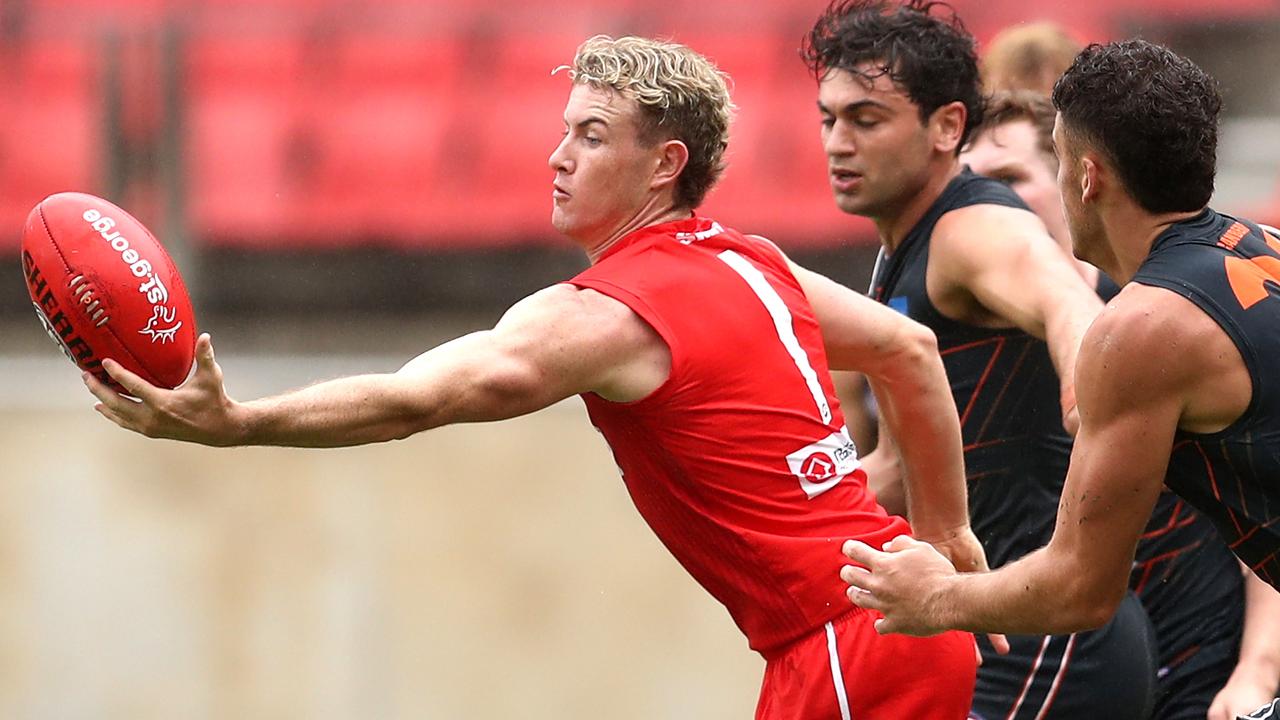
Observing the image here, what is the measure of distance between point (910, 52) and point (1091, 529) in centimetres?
202

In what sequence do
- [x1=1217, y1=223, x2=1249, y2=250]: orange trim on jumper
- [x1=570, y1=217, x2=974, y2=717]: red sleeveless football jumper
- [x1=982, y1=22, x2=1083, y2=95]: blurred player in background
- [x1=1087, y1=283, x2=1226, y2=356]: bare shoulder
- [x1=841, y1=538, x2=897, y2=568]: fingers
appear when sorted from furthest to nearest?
[x1=982, y1=22, x2=1083, y2=95]: blurred player in background
[x1=570, y1=217, x2=974, y2=717]: red sleeveless football jumper
[x1=841, y1=538, x2=897, y2=568]: fingers
[x1=1217, y1=223, x2=1249, y2=250]: orange trim on jumper
[x1=1087, y1=283, x2=1226, y2=356]: bare shoulder

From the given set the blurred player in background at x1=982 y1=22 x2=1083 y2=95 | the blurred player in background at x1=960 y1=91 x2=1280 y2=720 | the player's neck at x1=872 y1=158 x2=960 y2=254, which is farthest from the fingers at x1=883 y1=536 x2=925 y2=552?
the blurred player in background at x1=982 y1=22 x2=1083 y2=95

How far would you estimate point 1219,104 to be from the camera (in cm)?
310

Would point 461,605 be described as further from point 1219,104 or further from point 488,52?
point 1219,104

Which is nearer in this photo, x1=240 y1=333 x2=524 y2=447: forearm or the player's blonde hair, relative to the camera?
x1=240 y1=333 x2=524 y2=447: forearm

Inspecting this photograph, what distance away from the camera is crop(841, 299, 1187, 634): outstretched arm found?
2.81m

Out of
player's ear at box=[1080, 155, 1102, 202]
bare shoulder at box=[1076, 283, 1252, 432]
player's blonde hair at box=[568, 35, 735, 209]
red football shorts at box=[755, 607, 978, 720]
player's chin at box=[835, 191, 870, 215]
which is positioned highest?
player's blonde hair at box=[568, 35, 735, 209]

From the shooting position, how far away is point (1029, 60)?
5297mm

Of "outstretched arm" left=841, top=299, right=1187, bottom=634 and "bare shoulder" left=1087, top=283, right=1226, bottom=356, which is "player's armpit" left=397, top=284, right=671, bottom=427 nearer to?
"outstretched arm" left=841, top=299, right=1187, bottom=634

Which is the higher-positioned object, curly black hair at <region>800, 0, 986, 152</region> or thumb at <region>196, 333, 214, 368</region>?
curly black hair at <region>800, 0, 986, 152</region>

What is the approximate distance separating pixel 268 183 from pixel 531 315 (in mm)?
5519

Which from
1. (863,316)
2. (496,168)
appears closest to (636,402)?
(863,316)

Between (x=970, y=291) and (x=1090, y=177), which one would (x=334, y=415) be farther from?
(x=970, y=291)

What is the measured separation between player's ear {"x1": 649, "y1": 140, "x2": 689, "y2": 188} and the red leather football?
1087 millimetres
